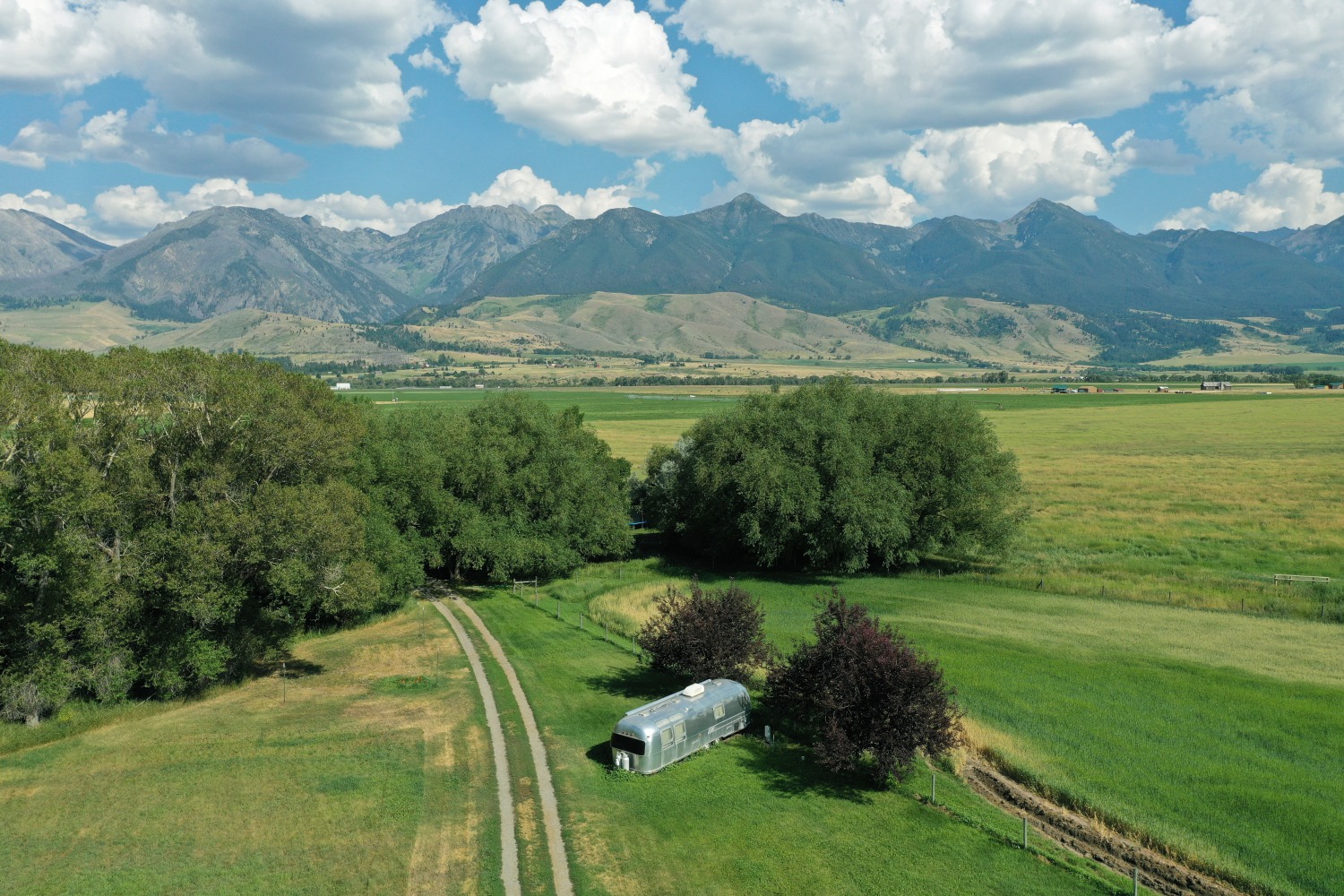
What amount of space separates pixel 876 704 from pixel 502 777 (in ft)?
46.7

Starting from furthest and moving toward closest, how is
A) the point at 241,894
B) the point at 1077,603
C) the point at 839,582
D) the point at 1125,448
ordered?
the point at 1125,448 → the point at 839,582 → the point at 1077,603 → the point at 241,894

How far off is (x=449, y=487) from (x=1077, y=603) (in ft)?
161

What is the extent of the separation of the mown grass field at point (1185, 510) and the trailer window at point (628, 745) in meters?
40.6

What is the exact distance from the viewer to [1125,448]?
124 m

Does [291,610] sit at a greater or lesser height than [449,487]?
lesser

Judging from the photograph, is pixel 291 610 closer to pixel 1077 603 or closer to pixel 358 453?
pixel 358 453

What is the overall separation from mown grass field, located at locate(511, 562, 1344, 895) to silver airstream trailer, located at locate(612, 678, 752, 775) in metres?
4.90

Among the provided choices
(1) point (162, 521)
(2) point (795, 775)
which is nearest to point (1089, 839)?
(2) point (795, 775)

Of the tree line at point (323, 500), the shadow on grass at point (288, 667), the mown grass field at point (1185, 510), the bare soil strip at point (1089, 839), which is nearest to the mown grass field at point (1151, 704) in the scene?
the bare soil strip at point (1089, 839)

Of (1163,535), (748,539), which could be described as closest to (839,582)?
(748,539)

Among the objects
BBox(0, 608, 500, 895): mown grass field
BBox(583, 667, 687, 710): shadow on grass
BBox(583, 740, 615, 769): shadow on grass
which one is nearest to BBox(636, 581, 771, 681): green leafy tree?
BBox(583, 667, 687, 710): shadow on grass

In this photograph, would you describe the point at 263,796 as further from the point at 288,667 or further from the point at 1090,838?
the point at 1090,838

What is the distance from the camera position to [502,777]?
28.9 metres

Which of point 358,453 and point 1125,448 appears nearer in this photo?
point 358,453
